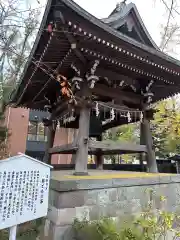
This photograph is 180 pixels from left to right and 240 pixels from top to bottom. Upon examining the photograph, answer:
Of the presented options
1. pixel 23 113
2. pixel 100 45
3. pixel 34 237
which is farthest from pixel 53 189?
pixel 23 113

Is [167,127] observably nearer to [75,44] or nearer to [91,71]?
[91,71]

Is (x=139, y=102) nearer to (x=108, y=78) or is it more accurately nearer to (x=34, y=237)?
(x=108, y=78)

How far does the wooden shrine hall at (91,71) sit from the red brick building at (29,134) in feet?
25.6

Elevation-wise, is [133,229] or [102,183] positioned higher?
[102,183]

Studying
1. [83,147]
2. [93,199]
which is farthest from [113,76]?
[93,199]

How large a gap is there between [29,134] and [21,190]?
1416cm

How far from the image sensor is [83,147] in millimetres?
4520

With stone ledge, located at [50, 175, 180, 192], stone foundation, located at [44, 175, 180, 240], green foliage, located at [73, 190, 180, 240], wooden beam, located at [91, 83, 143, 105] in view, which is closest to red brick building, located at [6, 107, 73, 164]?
wooden beam, located at [91, 83, 143, 105]

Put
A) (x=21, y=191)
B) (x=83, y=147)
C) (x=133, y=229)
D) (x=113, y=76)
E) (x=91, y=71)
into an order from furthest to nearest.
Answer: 1. (x=113, y=76)
2. (x=91, y=71)
3. (x=83, y=147)
4. (x=133, y=229)
5. (x=21, y=191)

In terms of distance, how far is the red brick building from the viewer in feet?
47.1

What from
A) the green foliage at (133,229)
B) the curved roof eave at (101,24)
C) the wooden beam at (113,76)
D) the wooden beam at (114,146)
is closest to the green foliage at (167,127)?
the wooden beam at (113,76)

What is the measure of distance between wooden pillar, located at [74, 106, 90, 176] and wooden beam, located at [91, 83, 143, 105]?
79cm

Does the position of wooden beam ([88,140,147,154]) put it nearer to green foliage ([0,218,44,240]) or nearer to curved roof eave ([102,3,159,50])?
green foliage ([0,218,44,240])

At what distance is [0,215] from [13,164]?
542mm
